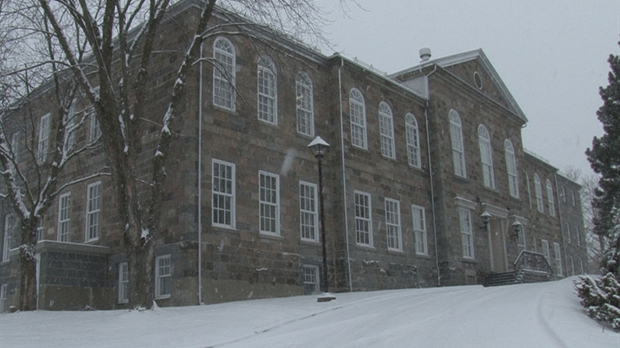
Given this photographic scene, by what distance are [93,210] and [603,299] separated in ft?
52.3

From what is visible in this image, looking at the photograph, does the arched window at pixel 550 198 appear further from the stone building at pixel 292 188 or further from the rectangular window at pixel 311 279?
the rectangular window at pixel 311 279

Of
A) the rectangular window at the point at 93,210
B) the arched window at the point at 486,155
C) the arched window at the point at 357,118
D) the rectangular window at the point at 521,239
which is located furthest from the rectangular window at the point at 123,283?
the rectangular window at the point at 521,239

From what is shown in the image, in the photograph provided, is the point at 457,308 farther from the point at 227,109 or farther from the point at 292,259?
the point at 227,109

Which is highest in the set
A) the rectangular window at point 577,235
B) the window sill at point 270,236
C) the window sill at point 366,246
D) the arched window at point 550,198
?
the arched window at point 550,198

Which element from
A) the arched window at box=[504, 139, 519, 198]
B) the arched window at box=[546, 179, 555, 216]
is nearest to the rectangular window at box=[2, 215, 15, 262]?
the arched window at box=[504, 139, 519, 198]

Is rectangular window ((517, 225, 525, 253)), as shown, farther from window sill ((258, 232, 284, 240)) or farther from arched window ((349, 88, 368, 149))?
window sill ((258, 232, 284, 240))

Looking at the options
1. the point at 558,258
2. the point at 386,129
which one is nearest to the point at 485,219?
A: the point at 386,129

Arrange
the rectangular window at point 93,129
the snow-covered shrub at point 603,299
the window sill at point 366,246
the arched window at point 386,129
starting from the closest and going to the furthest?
the snow-covered shrub at point 603,299, the rectangular window at point 93,129, the window sill at point 366,246, the arched window at point 386,129

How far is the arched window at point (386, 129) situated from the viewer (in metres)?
26.3

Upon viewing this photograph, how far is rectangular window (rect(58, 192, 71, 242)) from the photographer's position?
22641mm

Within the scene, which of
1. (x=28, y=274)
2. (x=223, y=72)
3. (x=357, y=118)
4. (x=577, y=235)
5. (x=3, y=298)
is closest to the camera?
(x=28, y=274)

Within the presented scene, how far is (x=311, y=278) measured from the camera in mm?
21859

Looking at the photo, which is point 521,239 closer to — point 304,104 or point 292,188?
point 304,104

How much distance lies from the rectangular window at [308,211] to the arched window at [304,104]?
2.06 metres
